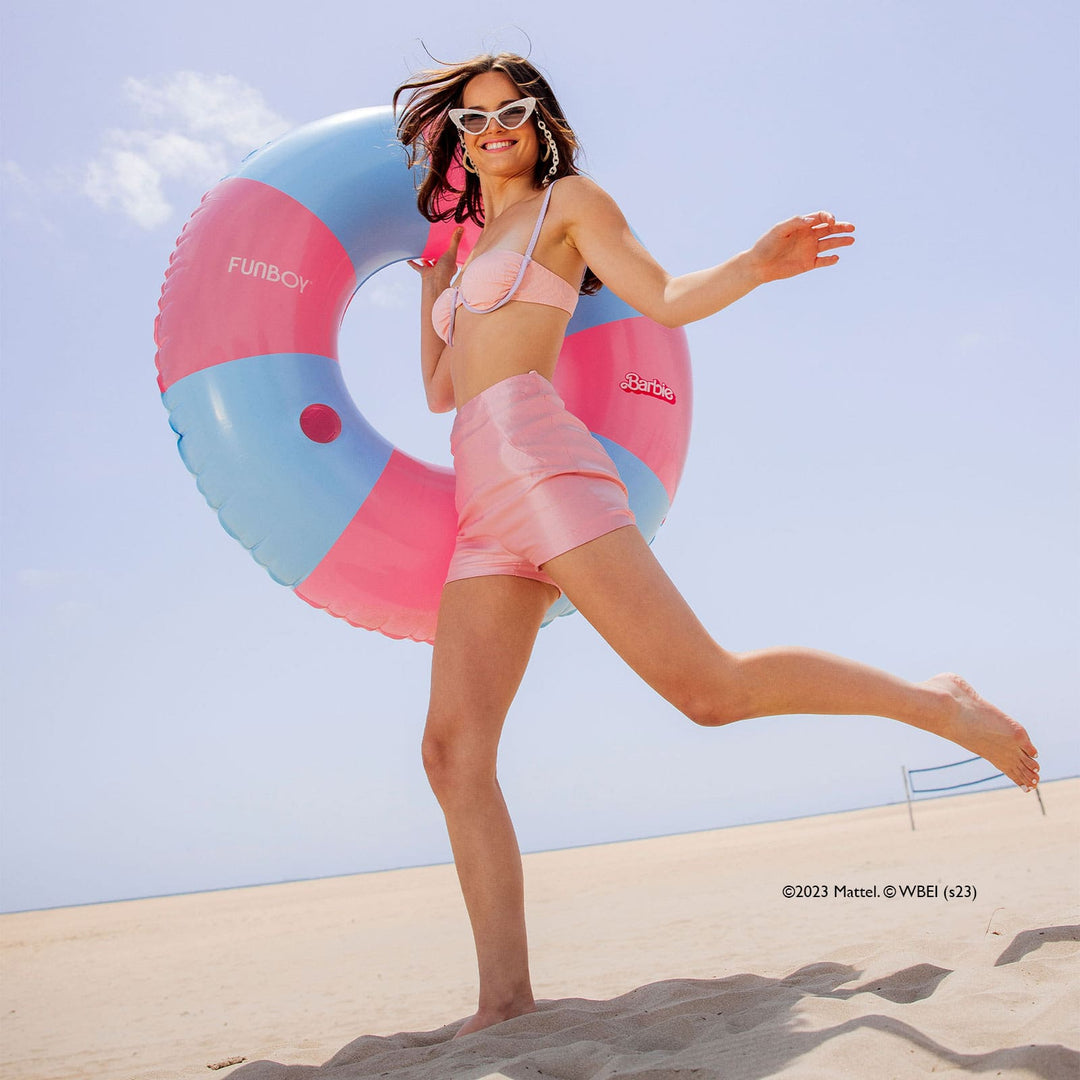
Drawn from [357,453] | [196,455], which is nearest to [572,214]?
[357,453]

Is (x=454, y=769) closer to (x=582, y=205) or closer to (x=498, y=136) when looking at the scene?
(x=582, y=205)

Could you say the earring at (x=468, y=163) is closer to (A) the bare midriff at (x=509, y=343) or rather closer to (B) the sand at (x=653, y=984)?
(A) the bare midriff at (x=509, y=343)

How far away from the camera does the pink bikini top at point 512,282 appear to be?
7.07ft

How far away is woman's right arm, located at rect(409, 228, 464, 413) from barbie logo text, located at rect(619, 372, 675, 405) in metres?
0.61

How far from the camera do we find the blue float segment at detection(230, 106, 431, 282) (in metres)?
3.10

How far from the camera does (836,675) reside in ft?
6.47

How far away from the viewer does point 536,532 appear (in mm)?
2010

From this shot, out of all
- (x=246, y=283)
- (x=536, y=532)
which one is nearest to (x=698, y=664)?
(x=536, y=532)

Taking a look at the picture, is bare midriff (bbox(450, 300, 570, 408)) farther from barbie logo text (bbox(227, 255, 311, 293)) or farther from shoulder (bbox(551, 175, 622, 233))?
barbie logo text (bbox(227, 255, 311, 293))

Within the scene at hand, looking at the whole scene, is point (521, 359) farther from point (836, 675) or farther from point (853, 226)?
point (836, 675)

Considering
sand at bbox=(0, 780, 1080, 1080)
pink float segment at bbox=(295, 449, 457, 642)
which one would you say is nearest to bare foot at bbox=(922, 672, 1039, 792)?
sand at bbox=(0, 780, 1080, 1080)

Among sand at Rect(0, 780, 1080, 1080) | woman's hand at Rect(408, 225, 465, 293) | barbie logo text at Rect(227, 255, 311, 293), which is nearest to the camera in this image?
sand at Rect(0, 780, 1080, 1080)

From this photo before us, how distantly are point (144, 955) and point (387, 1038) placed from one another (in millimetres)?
5701

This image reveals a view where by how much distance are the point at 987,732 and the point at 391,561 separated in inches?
62.5
